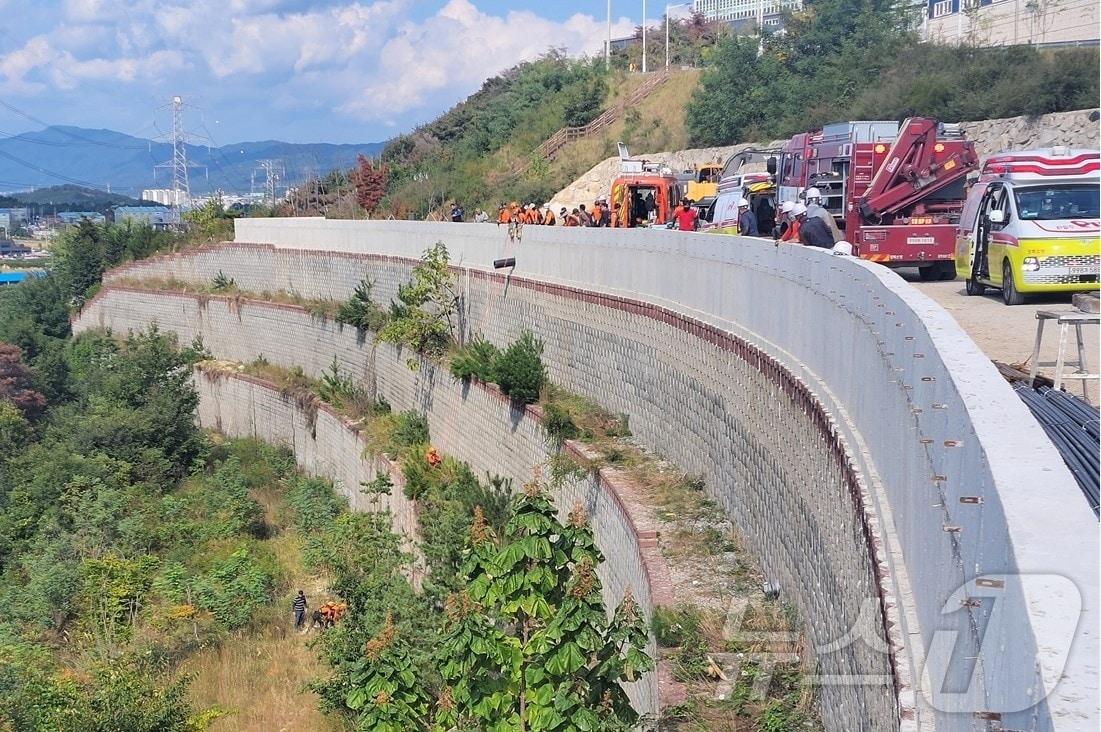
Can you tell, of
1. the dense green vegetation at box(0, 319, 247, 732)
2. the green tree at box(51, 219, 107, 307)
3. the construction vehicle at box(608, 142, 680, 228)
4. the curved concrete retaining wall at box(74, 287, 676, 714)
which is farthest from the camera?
the green tree at box(51, 219, 107, 307)

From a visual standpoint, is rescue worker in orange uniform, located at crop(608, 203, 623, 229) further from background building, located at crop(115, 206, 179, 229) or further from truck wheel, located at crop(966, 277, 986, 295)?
background building, located at crop(115, 206, 179, 229)

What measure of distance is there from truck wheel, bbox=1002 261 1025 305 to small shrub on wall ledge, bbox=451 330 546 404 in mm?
6540

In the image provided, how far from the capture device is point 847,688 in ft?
22.2

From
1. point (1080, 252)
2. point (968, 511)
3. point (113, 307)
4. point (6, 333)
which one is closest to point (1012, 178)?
point (1080, 252)

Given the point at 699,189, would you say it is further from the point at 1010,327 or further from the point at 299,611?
the point at 1010,327

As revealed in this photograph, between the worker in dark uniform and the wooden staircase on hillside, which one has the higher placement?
the wooden staircase on hillside

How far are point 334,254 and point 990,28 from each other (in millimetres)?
28893

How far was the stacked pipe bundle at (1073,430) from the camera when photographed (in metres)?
6.06

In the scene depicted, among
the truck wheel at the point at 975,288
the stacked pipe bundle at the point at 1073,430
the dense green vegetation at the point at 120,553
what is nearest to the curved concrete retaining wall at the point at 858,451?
the stacked pipe bundle at the point at 1073,430

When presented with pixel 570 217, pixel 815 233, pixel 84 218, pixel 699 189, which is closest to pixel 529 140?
pixel 84 218

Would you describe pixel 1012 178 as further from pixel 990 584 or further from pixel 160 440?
pixel 160 440

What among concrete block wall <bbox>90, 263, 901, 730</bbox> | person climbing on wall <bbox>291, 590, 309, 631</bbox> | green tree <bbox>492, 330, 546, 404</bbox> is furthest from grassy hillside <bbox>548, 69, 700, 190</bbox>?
person climbing on wall <bbox>291, 590, 309, 631</bbox>

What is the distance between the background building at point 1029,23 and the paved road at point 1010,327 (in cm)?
2801

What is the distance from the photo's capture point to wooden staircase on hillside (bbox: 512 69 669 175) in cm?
6022
